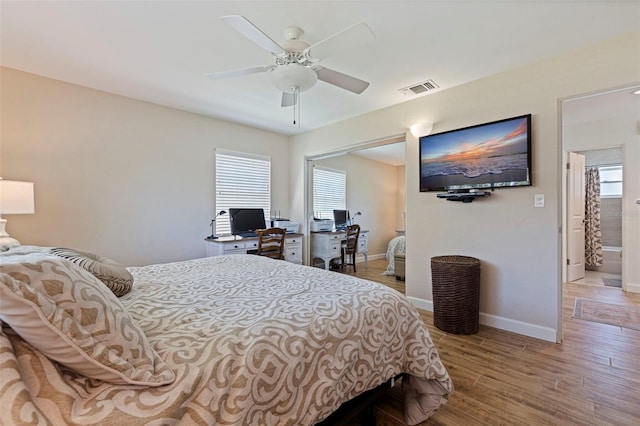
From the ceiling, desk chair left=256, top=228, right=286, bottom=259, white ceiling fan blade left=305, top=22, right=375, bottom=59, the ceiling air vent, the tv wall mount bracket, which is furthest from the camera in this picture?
desk chair left=256, top=228, right=286, bottom=259

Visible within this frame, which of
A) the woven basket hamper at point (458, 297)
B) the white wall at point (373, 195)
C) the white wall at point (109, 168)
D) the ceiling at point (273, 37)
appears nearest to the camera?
the ceiling at point (273, 37)

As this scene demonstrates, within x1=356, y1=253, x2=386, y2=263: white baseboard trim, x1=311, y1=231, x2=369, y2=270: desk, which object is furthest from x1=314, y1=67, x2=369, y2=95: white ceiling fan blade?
x1=356, y1=253, x2=386, y2=263: white baseboard trim

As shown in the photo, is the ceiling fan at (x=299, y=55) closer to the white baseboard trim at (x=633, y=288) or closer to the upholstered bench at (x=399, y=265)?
the upholstered bench at (x=399, y=265)

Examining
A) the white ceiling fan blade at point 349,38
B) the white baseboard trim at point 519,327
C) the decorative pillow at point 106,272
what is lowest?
the white baseboard trim at point 519,327

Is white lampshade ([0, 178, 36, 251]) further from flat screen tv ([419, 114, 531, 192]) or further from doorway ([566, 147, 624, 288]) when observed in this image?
doorway ([566, 147, 624, 288])

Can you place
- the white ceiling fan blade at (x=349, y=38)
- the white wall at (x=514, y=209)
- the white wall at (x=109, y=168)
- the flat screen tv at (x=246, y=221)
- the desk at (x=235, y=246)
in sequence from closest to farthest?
the white ceiling fan blade at (x=349, y=38), the white wall at (x=514, y=209), the white wall at (x=109, y=168), the desk at (x=235, y=246), the flat screen tv at (x=246, y=221)

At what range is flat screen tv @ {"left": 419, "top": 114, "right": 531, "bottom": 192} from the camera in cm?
267

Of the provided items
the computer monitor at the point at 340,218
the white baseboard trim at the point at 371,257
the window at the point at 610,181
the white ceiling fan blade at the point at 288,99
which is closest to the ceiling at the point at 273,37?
the white ceiling fan blade at the point at 288,99

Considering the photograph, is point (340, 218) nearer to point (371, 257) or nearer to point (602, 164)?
point (371, 257)

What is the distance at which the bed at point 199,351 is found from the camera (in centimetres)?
70

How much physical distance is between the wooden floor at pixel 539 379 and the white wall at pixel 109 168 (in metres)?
3.28

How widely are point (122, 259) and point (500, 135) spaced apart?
14.6 feet

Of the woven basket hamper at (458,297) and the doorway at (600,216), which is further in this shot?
the doorway at (600,216)

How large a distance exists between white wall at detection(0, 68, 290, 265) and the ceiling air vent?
2.66 metres
